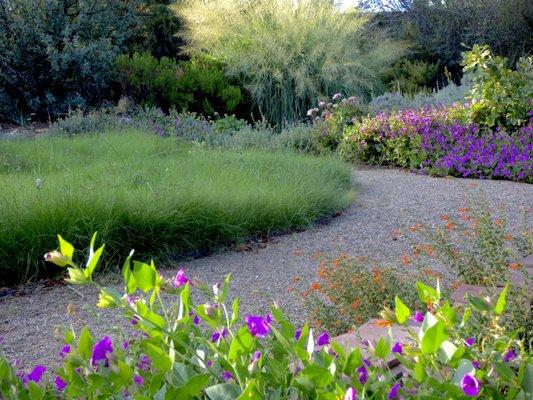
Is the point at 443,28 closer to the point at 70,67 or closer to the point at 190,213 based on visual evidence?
the point at 70,67

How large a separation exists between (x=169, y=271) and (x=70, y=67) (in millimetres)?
7805

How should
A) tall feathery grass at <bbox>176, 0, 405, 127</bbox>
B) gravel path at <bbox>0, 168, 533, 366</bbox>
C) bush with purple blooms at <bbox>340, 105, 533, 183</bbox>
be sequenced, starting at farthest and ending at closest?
1. tall feathery grass at <bbox>176, 0, 405, 127</bbox>
2. bush with purple blooms at <bbox>340, 105, 533, 183</bbox>
3. gravel path at <bbox>0, 168, 533, 366</bbox>

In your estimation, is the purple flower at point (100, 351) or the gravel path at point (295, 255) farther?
the gravel path at point (295, 255)

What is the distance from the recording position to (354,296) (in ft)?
10.4

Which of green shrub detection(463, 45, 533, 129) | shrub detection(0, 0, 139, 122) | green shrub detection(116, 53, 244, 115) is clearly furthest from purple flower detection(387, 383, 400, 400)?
green shrub detection(116, 53, 244, 115)

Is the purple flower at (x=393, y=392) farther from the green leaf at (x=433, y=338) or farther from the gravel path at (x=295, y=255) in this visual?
the gravel path at (x=295, y=255)

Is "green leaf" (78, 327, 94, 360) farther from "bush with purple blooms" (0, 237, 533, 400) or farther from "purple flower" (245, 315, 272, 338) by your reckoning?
"purple flower" (245, 315, 272, 338)

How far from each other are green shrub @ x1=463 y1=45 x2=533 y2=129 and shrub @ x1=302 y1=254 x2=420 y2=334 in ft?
19.0

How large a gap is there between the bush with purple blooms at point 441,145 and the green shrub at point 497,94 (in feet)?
0.46

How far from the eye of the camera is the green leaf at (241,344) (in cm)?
119

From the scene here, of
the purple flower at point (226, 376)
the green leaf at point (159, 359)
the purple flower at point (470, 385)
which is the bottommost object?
the purple flower at point (226, 376)

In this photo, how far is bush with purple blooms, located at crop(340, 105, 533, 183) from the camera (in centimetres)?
766

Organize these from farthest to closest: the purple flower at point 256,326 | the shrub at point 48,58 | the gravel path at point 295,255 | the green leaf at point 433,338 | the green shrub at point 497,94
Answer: the shrub at point 48,58, the green shrub at point 497,94, the gravel path at point 295,255, the purple flower at point 256,326, the green leaf at point 433,338

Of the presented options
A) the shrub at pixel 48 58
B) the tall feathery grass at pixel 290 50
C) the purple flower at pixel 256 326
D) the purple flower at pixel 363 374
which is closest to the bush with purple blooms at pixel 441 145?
the tall feathery grass at pixel 290 50
